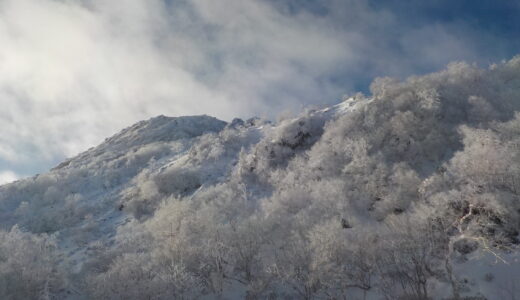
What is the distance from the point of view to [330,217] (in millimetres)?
41500

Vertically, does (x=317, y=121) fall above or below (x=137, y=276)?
above

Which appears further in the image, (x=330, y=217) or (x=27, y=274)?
(x=330, y=217)

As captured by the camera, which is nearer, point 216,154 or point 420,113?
point 420,113

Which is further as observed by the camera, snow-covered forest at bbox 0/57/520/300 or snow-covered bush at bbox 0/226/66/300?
snow-covered bush at bbox 0/226/66/300

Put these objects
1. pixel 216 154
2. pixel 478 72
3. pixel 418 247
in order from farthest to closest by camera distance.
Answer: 1. pixel 216 154
2. pixel 478 72
3. pixel 418 247

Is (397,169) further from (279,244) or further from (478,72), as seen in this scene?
(478,72)

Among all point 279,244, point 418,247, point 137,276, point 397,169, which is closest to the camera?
point 418,247

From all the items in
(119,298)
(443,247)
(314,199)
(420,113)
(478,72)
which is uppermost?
(478,72)

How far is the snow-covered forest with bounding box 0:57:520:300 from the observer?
104 feet

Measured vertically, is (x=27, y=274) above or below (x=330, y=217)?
above

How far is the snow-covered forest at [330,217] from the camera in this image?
31812 mm

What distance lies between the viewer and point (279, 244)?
129 ft

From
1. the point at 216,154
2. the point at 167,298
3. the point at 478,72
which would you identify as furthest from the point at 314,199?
the point at 478,72

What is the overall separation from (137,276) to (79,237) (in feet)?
88.1
